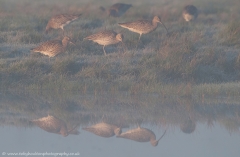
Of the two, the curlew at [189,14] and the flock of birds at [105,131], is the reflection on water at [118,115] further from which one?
the curlew at [189,14]

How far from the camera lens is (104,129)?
8.48 metres

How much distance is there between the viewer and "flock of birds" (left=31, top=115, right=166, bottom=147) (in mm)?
8078

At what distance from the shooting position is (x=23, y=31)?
54.5ft

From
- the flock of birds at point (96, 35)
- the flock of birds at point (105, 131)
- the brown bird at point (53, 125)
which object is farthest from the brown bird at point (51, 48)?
the flock of birds at point (105, 131)

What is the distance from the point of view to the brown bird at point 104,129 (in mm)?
8234

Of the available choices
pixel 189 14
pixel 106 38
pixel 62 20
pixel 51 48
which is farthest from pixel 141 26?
pixel 189 14

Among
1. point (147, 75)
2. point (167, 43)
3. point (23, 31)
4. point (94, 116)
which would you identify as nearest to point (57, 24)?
point (23, 31)

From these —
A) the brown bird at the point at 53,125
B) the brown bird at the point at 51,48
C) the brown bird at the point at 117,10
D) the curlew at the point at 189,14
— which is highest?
the brown bird at the point at 53,125

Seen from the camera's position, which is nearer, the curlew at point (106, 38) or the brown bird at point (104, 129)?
the brown bird at point (104, 129)

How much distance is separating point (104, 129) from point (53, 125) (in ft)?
2.55

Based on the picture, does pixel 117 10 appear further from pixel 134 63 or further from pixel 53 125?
pixel 53 125

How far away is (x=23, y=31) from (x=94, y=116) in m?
7.78

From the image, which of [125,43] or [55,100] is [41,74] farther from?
[125,43]

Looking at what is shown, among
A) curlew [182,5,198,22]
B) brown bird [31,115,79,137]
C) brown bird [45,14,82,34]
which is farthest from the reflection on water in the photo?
curlew [182,5,198,22]
